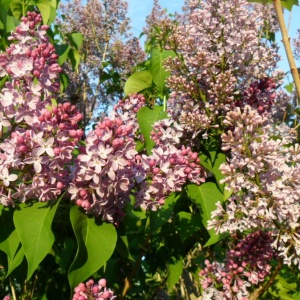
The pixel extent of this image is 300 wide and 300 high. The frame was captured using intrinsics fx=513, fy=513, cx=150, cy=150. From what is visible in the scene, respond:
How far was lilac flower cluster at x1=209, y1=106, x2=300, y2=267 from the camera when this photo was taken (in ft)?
5.21

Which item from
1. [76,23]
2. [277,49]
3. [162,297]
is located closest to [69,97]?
[76,23]

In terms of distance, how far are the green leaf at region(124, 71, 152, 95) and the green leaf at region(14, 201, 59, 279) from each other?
1.23 m

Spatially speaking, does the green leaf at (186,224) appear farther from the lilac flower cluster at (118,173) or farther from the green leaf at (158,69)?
the green leaf at (158,69)

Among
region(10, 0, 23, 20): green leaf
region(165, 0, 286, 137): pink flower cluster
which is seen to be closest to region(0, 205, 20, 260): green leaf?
region(165, 0, 286, 137): pink flower cluster

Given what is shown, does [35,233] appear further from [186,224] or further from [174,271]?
[174,271]

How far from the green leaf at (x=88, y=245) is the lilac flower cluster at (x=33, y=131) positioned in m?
0.13

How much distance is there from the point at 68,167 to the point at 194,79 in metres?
0.76

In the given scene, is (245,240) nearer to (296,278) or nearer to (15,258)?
(296,278)

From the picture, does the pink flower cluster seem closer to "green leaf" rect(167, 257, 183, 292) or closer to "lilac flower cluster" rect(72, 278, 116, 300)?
"green leaf" rect(167, 257, 183, 292)

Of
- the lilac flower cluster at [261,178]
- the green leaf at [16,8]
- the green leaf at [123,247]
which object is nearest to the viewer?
the lilac flower cluster at [261,178]

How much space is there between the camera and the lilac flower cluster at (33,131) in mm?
1746

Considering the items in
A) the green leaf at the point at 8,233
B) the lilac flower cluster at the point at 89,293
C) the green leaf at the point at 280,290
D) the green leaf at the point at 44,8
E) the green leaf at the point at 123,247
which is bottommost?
the green leaf at the point at 280,290

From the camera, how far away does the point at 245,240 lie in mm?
2082

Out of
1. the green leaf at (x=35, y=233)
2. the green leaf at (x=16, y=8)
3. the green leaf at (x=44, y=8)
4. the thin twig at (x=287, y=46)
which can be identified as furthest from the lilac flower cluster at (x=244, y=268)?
the green leaf at (x=16, y=8)
